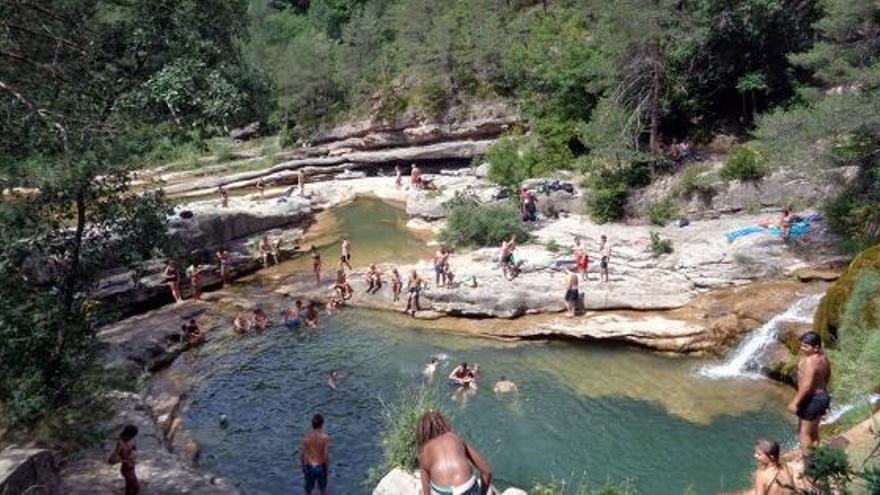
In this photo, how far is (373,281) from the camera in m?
22.4

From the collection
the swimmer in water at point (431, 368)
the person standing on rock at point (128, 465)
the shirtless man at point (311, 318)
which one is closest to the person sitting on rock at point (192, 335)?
the shirtless man at point (311, 318)

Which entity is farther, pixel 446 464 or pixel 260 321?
pixel 260 321

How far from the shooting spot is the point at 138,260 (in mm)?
10289

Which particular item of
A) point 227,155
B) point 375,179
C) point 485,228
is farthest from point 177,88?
point 227,155

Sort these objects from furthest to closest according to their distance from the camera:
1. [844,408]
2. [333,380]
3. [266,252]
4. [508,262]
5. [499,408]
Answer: [266,252] < [508,262] < [333,380] < [499,408] < [844,408]

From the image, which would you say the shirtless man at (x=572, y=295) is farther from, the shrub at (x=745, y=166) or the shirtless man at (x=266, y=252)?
the shirtless man at (x=266, y=252)

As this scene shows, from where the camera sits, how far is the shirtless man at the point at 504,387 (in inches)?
626

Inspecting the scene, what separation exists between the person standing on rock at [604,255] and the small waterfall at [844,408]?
938cm

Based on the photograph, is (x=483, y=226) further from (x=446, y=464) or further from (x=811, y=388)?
(x=446, y=464)

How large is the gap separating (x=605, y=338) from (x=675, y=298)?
8.10ft

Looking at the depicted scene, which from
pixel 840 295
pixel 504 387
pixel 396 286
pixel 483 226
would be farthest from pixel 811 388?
pixel 483 226

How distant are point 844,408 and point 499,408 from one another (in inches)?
257

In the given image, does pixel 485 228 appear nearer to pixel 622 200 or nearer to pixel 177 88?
pixel 622 200

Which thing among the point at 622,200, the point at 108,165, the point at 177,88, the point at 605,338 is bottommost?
the point at 605,338
